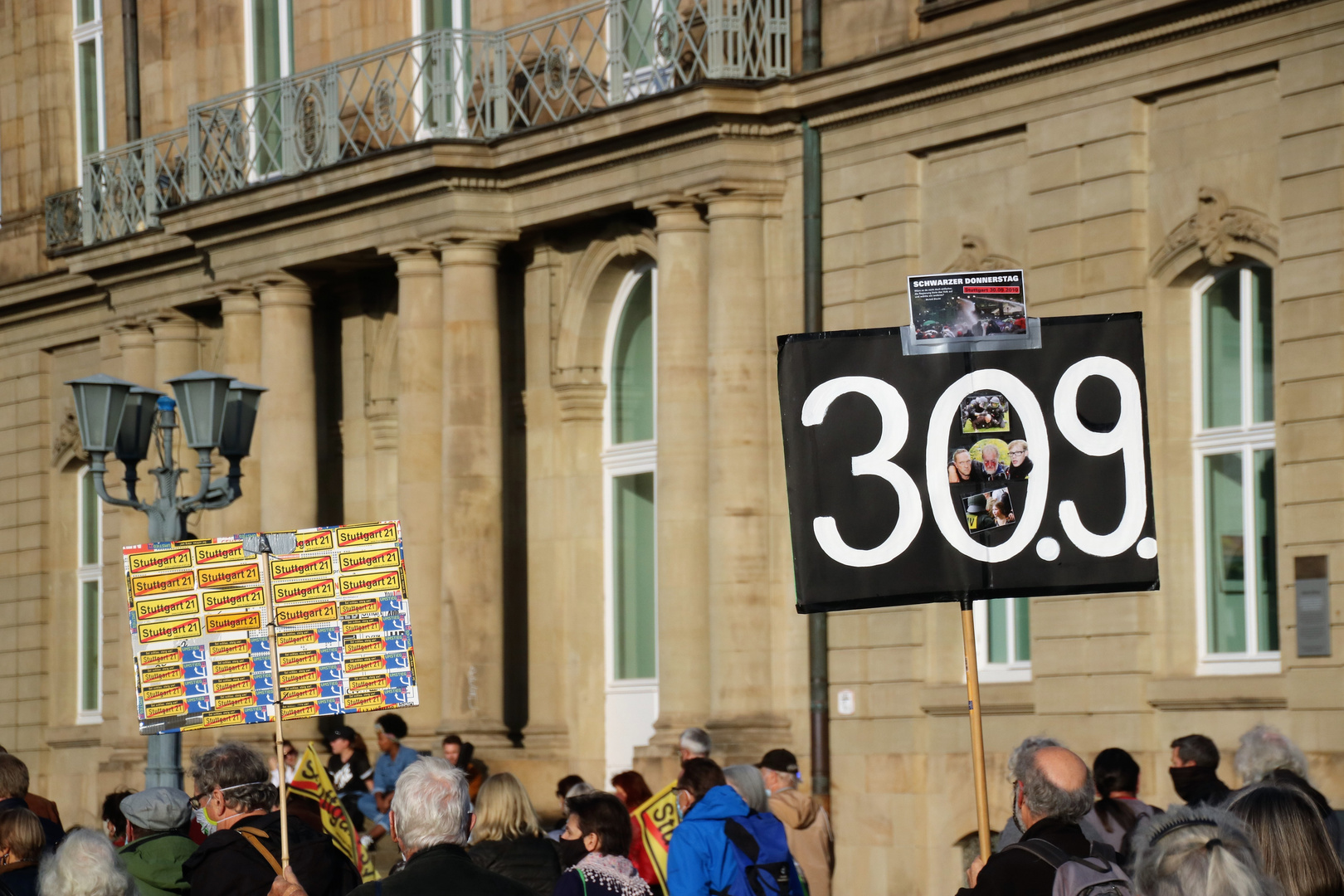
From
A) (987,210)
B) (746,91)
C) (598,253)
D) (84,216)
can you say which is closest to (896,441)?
(987,210)

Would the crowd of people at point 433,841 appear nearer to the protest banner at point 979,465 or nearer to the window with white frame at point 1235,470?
the protest banner at point 979,465

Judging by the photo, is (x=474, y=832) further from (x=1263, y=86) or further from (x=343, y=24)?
(x=343, y=24)

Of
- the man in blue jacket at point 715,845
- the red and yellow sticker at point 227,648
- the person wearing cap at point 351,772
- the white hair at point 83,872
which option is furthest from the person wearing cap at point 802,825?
the person wearing cap at point 351,772

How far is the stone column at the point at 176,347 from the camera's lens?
27594 millimetres

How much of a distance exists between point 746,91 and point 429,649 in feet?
21.4

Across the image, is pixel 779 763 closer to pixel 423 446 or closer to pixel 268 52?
pixel 423 446

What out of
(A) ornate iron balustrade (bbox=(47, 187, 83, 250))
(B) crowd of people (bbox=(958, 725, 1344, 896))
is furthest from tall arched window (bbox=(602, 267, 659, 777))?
(B) crowd of people (bbox=(958, 725, 1344, 896))

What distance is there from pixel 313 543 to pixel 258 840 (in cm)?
158

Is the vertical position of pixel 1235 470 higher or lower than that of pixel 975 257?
lower

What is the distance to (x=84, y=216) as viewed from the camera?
94.4 ft

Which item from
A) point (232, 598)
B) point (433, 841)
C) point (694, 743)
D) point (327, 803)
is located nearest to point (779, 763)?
point (694, 743)

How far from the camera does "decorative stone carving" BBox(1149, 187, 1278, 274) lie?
17.1 metres

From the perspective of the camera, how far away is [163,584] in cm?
1066

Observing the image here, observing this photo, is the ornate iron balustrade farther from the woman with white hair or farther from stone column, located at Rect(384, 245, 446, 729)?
the woman with white hair
